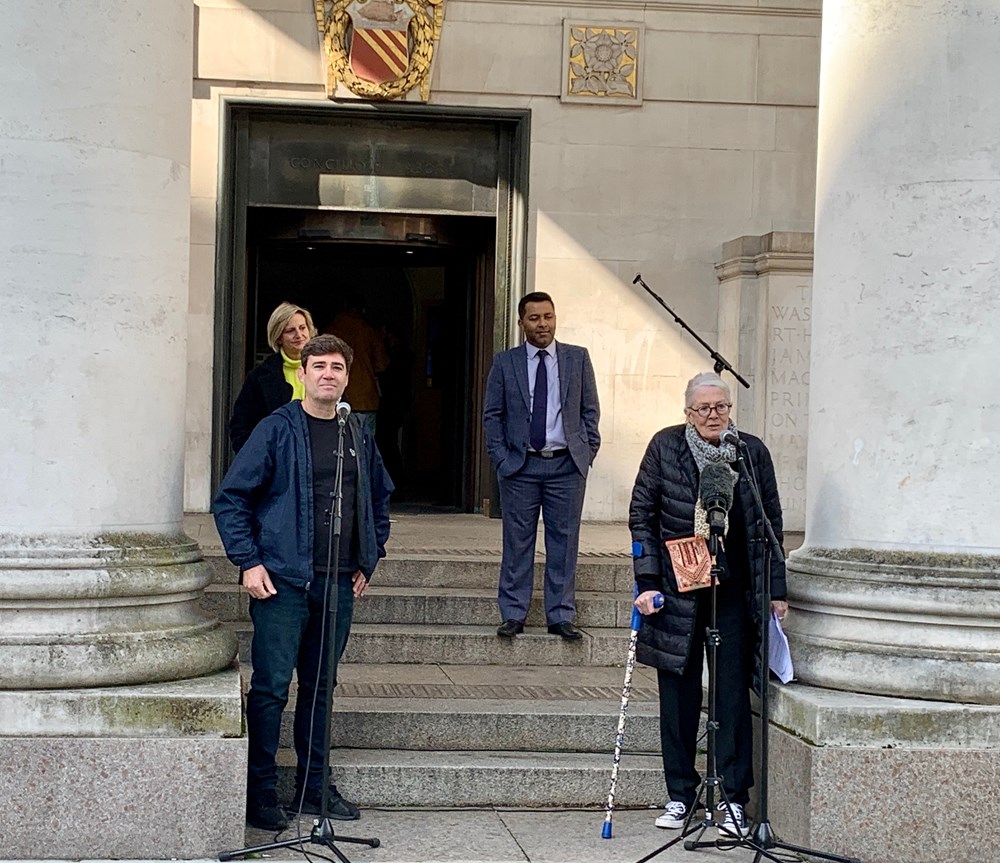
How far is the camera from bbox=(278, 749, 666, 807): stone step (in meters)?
7.16

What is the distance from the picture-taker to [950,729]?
636cm

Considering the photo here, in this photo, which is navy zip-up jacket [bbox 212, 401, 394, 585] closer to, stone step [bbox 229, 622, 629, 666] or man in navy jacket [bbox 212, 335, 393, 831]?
man in navy jacket [bbox 212, 335, 393, 831]

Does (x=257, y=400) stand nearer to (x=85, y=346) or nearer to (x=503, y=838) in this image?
(x=85, y=346)

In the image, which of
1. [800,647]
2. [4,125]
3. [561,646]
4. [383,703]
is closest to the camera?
[4,125]

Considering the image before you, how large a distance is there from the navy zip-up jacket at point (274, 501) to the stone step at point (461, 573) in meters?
2.72

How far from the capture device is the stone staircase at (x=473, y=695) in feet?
23.7

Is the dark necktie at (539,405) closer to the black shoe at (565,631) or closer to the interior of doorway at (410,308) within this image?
the black shoe at (565,631)

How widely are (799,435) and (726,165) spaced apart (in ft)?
7.51

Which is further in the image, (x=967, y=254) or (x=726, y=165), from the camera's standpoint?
(x=726, y=165)

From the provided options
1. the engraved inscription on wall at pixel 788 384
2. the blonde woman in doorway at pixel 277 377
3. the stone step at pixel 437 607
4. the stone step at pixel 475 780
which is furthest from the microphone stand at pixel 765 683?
the engraved inscription on wall at pixel 788 384

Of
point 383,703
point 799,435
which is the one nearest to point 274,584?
point 383,703

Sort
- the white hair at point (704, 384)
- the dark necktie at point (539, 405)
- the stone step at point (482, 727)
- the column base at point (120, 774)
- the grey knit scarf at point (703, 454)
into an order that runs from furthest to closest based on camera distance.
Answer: the dark necktie at point (539, 405) → the stone step at point (482, 727) → the white hair at point (704, 384) → the grey knit scarf at point (703, 454) → the column base at point (120, 774)

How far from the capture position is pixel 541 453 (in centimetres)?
890

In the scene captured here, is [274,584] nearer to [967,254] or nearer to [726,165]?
[967,254]
